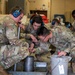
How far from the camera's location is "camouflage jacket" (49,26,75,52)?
140 inches

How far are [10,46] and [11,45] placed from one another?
2 centimetres

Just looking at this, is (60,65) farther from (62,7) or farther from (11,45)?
(62,7)

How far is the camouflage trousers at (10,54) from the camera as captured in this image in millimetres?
3285

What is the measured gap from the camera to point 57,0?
1030 centimetres

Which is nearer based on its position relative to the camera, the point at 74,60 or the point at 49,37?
the point at 74,60

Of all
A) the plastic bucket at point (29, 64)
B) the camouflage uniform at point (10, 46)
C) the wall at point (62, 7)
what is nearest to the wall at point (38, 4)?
the wall at point (62, 7)

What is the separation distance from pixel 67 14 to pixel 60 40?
6.43 m

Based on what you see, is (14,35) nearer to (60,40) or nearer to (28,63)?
(28,63)

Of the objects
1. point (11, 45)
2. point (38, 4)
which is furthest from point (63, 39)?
point (38, 4)

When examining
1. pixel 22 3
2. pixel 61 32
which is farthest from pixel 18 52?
pixel 22 3

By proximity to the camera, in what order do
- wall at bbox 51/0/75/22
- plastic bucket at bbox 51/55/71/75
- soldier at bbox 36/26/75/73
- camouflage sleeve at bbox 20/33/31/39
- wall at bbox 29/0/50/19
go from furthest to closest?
wall at bbox 51/0/75/22, wall at bbox 29/0/50/19, camouflage sleeve at bbox 20/33/31/39, soldier at bbox 36/26/75/73, plastic bucket at bbox 51/55/71/75

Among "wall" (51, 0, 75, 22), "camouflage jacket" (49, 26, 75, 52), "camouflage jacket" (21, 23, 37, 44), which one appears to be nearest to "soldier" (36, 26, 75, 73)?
"camouflage jacket" (49, 26, 75, 52)

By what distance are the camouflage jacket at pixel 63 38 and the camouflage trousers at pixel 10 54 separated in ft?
2.31

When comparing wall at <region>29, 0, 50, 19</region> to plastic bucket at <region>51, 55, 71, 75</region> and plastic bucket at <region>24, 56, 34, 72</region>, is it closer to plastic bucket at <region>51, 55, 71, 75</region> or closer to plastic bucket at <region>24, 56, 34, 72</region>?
plastic bucket at <region>24, 56, 34, 72</region>
